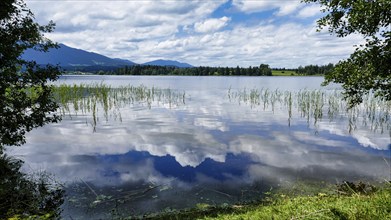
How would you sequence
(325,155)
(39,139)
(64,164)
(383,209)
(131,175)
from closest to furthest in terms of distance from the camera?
(383,209) → (131,175) → (64,164) → (325,155) → (39,139)

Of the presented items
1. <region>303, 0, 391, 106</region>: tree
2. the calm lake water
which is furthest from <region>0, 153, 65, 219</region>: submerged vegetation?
<region>303, 0, 391, 106</region>: tree

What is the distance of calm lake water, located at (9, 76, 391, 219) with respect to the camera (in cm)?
1243

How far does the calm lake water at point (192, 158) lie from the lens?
12431mm

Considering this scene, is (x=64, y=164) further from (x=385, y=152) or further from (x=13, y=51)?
(x=385, y=152)

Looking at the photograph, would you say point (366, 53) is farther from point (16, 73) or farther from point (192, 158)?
point (16, 73)

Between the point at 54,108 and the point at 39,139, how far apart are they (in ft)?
32.1

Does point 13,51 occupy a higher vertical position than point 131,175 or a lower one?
higher

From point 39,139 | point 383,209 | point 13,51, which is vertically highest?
point 13,51

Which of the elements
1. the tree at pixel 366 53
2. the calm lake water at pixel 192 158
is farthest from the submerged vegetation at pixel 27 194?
the tree at pixel 366 53

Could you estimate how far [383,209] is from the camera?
538 cm

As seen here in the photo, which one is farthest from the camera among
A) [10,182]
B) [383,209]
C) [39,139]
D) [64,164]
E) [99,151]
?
[39,139]

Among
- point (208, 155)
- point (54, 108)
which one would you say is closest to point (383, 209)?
point (208, 155)

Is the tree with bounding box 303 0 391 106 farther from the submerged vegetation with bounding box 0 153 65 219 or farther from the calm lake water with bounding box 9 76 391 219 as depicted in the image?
the submerged vegetation with bounding box 0 153 65 219

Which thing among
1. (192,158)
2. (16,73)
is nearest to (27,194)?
(16,73)
